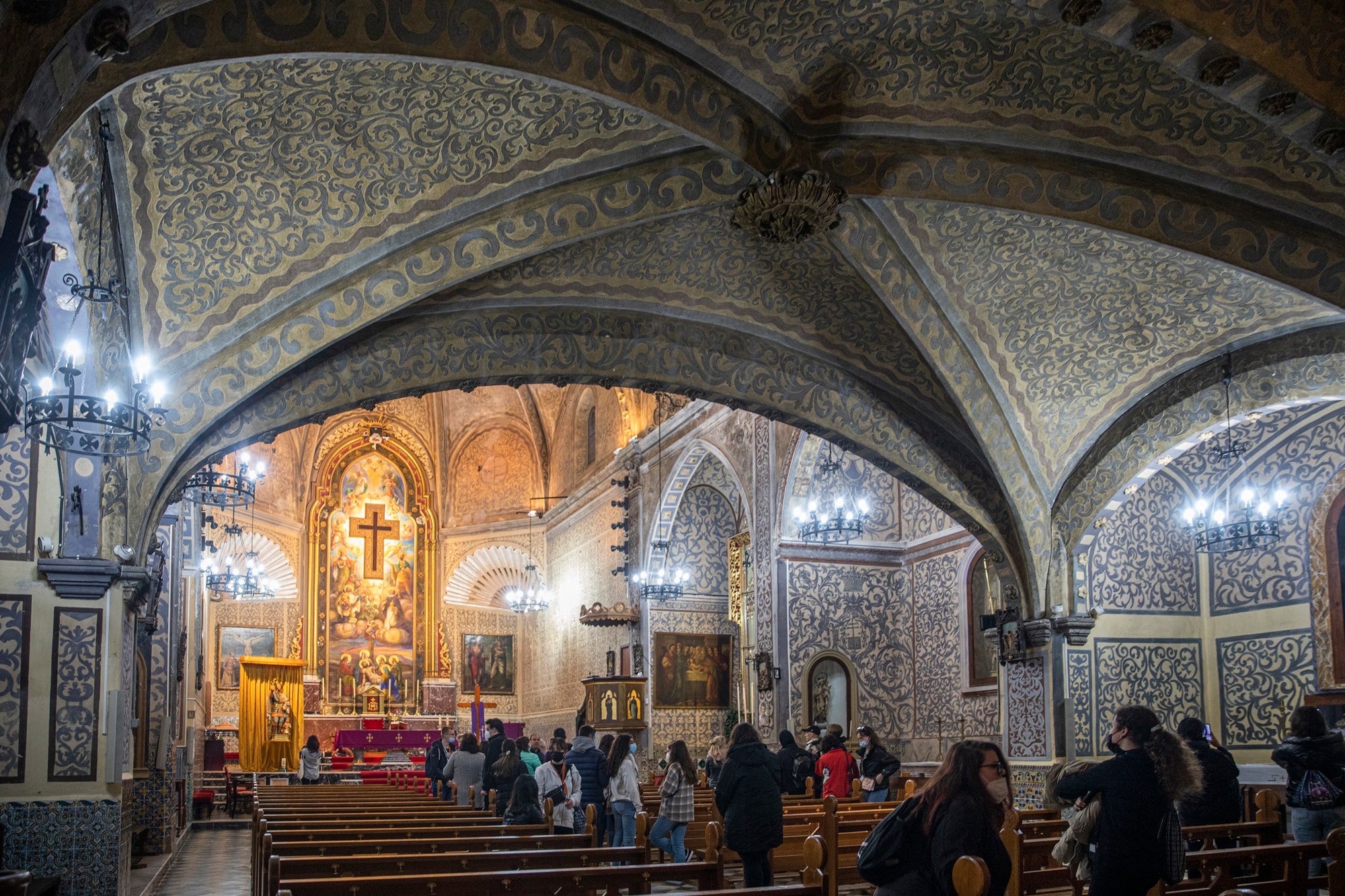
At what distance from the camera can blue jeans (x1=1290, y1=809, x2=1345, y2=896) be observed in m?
6.94

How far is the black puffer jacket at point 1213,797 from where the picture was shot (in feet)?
23.7

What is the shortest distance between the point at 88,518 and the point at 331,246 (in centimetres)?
264

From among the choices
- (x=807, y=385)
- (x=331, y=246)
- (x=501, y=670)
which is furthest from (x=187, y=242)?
(x=501, y=670)

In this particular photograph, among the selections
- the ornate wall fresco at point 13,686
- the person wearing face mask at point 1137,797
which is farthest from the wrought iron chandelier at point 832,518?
the person wearing face mask at point 1137,797

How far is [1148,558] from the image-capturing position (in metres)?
14.1

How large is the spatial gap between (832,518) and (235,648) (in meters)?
16.2

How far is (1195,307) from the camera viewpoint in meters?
10.6

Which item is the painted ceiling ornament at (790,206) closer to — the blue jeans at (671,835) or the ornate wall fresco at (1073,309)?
the ornate wall fresco at (1073,309)

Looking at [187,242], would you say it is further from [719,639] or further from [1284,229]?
[719,639]

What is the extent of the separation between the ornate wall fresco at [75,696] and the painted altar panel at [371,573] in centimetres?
2044

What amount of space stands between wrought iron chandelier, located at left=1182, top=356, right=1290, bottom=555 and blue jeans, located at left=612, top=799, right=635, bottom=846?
6594 millimetres

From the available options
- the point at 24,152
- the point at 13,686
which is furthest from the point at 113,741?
the point at 24,152

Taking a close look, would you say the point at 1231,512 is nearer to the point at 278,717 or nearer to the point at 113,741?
the point at 113,741

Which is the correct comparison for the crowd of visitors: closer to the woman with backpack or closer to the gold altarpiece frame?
the woman with backpack
